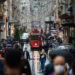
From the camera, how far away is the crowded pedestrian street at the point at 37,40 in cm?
578

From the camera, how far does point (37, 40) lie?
5494 cm

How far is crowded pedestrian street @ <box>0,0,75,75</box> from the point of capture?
19.0 ft

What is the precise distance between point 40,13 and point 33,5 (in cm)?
504

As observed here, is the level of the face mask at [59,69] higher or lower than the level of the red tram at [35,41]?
higher

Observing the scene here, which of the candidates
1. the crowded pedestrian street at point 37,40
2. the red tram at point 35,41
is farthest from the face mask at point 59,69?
the red tram at point 35,41

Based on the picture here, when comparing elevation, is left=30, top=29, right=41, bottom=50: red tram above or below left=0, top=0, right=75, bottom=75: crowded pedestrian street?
below

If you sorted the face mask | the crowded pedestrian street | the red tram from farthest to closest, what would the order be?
the red tram < the crowded pedestrian street < the face mask

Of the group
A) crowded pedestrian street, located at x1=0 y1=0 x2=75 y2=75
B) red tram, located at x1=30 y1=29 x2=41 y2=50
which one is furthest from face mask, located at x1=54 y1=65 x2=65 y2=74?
red tram, located at x1=30 y1=29 x2=41 y2=50

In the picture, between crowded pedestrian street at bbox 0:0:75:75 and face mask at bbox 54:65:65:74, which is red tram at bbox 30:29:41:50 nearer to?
crowded pedestrian street at bbox 0:0:75:75

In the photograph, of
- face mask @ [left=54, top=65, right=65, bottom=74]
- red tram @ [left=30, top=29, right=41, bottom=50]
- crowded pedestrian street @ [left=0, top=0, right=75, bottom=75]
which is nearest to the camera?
face mask @ [left=54, top=65, right=65, bottom=74]

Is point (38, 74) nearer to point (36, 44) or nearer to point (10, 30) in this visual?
point (36, 44)

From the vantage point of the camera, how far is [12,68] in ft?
17.2

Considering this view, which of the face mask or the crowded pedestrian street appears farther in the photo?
the crowded pedestrian street

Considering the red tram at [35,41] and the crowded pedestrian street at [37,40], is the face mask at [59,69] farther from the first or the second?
the red tram at [35,41]
